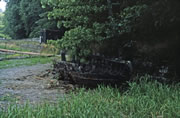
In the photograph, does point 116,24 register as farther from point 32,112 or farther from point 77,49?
point 32,112

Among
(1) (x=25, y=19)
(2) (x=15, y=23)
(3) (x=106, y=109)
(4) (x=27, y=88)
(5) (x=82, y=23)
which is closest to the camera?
(3) (x=106, y=109)

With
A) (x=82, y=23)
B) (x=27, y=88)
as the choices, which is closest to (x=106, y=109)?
(x=27, y=88)

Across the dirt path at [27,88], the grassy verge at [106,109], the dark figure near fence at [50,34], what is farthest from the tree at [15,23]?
the grassy verge at [106,109]

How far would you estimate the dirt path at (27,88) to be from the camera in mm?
6547

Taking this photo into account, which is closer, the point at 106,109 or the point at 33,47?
the point at 106,109

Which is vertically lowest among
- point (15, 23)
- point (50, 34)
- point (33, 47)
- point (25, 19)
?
point (33, 47)

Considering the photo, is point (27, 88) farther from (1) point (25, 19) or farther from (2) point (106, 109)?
(1) point (25, 19)

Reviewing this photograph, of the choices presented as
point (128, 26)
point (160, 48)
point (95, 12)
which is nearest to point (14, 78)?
point (95, 12)

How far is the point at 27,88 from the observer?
26.2ft

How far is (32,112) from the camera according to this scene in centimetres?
446

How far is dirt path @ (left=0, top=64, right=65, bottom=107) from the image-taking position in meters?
6.55

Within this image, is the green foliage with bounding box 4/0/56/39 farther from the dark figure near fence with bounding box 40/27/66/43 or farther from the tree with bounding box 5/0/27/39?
the dark figure near fence with bounding box 40/27/66/43

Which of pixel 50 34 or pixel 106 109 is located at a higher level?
pixel 50 34

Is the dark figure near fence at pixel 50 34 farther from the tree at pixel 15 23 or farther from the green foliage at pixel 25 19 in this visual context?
the tree at pixel 15 23
